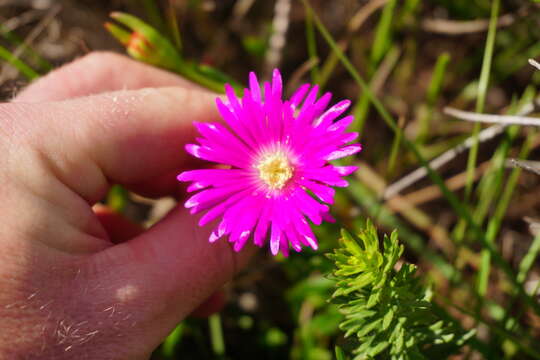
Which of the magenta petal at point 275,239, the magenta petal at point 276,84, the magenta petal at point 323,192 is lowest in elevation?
the magenta petal at point 275,239

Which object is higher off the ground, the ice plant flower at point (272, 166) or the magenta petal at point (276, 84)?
the magenta petal at point (276, 84)

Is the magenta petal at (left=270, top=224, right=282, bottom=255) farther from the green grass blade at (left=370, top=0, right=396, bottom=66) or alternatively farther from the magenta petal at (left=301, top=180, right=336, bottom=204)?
the green grass blade at (left=370, top=0, right=396, bottom=66)

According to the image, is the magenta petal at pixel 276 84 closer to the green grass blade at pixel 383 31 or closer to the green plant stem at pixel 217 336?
the green grass blade at pixel 383 31

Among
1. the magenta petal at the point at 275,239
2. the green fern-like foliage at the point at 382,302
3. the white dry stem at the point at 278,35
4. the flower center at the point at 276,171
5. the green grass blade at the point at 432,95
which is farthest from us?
the white dry stem at the point at 278,35

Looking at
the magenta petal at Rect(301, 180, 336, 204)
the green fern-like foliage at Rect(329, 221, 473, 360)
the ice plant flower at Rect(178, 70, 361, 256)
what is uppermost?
the ice plant flower at Rect(178, 70, 361, 256)

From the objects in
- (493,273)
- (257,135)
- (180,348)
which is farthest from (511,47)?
(180,348)

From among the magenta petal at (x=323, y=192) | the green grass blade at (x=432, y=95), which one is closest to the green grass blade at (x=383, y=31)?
the green grass blade at (x=432, y=95)

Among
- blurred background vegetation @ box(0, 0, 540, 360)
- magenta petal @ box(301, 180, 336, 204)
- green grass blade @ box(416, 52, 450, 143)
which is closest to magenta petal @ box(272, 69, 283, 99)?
magenta petal @ box(301, 180, 336, 204)
